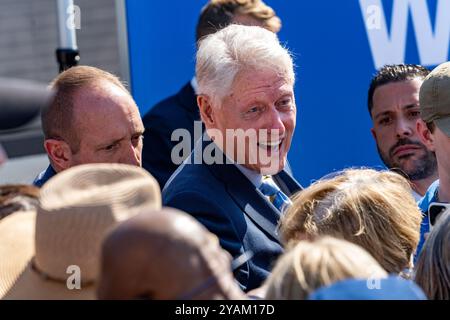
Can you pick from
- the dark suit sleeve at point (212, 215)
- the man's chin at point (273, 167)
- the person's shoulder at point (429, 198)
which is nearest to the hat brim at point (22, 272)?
the dark suit sleeve at point (212, 215)

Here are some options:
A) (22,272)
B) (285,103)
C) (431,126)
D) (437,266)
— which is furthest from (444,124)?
Answer: (22,272)

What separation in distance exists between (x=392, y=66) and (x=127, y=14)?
3.92 ft

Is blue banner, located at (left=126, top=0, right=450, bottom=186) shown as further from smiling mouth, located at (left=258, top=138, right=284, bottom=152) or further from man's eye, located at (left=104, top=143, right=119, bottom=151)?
man's eye, located at (left=104, top=143, right=119, bottom=151)

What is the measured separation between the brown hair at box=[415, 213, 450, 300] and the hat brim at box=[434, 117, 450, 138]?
108 centimetres

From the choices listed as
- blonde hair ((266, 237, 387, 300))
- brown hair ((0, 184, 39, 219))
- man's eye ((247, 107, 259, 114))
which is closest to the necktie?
man's eye ((247, 107, 259, 114))

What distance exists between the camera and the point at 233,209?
319 centimetres

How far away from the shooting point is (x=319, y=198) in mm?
2855

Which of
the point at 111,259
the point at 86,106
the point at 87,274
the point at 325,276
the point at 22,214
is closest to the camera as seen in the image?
the point at 111,259

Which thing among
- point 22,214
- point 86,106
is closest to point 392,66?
point 86,106

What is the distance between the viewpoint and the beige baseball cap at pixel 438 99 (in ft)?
11.3

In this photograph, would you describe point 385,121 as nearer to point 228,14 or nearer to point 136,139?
point 228,14

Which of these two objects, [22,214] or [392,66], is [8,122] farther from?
[392,66]

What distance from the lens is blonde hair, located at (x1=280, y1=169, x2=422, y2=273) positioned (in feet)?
8.89
